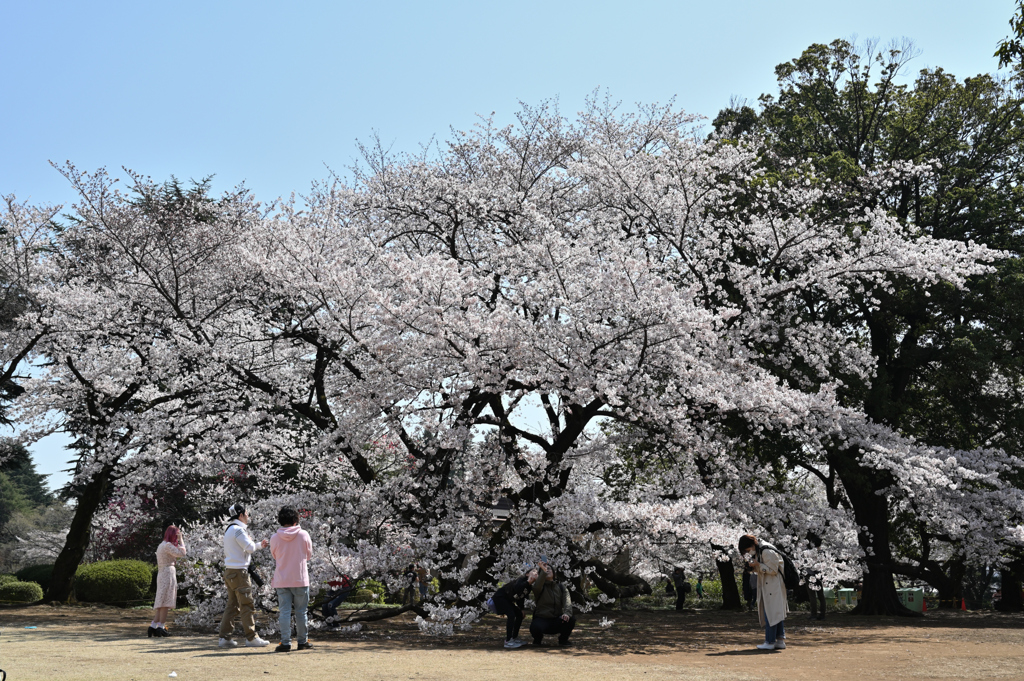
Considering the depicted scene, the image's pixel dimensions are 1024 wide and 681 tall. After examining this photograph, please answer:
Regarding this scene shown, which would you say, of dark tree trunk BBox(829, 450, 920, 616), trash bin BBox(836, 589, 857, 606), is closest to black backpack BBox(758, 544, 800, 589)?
dark tree trunk BBox(829, 450, 920, 616)

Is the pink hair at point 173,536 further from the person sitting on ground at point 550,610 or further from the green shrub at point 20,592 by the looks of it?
the green shrub at point 20,592

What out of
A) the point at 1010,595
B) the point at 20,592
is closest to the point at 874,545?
the point at 1010,595

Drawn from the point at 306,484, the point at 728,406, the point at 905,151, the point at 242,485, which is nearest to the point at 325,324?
the point at 306,484

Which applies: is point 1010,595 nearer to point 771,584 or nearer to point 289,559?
point 771,584

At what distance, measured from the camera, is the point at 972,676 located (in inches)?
280

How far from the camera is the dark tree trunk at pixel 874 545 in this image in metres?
16.4

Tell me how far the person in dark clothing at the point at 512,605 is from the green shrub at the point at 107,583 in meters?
11.9

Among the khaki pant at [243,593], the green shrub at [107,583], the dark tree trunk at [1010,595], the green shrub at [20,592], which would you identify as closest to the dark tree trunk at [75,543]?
the green shrub at [107,583]

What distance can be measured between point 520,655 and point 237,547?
319 cm

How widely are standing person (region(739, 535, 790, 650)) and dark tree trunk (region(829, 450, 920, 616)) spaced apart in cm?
745

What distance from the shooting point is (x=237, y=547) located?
8.52 m

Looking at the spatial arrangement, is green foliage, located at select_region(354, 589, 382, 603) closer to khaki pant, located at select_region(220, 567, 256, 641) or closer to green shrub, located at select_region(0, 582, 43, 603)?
green shrub, located at select_region(0, 582, 43, 603)

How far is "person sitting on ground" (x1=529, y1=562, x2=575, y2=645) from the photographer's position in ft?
31.2

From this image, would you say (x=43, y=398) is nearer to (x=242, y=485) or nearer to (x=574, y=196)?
(x=242, y=485)
